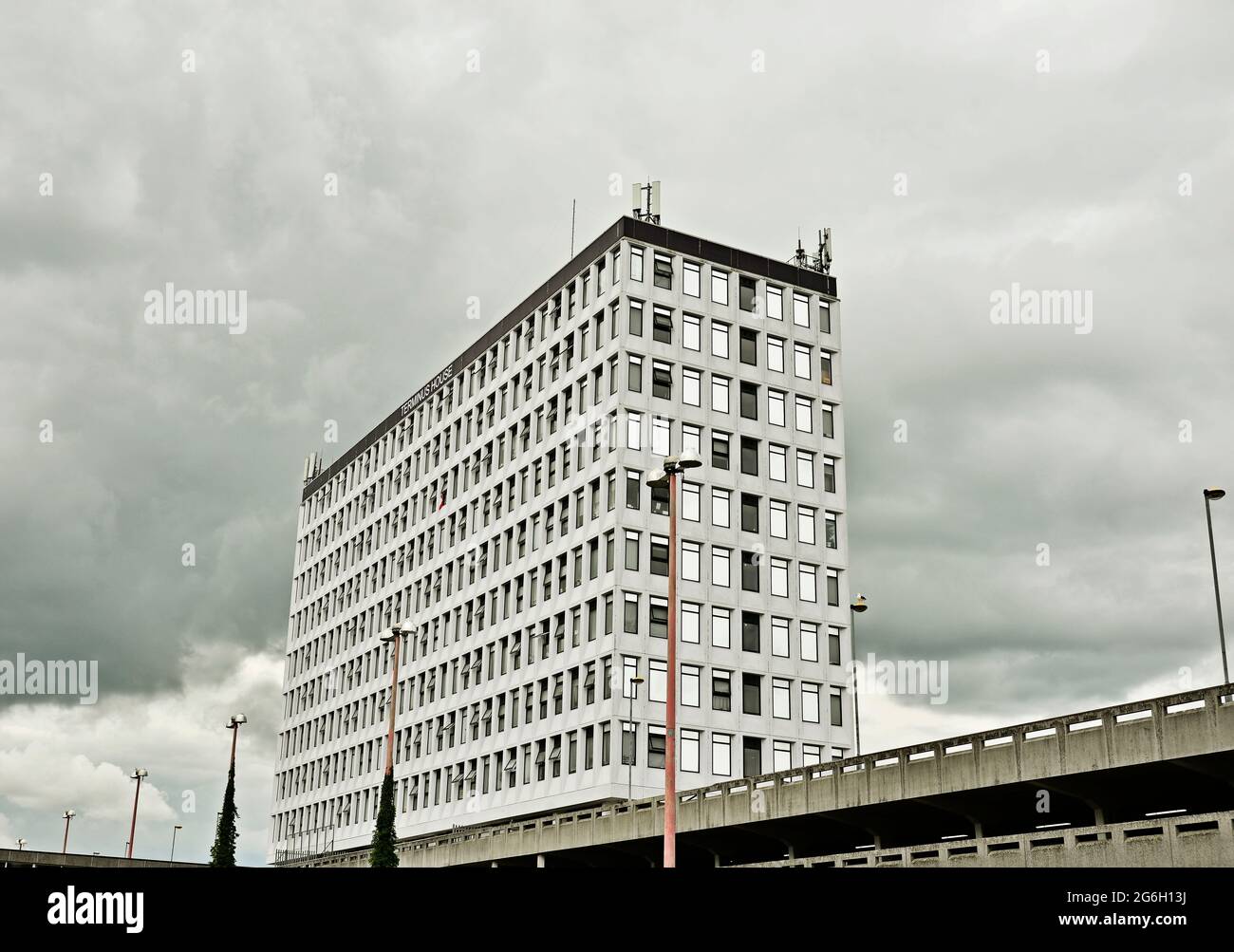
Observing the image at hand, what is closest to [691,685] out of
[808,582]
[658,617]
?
[658,617]

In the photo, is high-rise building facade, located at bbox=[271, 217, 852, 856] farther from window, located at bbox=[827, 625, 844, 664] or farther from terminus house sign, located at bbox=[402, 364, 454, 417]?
terminus house sign, located at bbox=[402, 364, 454, 417]

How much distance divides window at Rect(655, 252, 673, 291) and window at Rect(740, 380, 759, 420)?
7.53 meters

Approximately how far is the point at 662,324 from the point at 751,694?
873 inches

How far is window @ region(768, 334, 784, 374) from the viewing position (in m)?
81.4

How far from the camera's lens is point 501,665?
275 feet

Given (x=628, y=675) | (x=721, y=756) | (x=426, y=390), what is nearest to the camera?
(x=628, y=675)

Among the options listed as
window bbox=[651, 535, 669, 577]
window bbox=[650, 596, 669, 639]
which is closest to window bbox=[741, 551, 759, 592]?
window bbox=[651, 535, 669, 577]

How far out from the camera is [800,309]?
274 feet

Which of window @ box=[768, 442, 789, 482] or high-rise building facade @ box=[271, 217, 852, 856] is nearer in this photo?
high-rise building facade @ box=[271, 217, 852, 856]

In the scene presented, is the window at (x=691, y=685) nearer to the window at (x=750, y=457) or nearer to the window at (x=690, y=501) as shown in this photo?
the window at (x=690, y=501)

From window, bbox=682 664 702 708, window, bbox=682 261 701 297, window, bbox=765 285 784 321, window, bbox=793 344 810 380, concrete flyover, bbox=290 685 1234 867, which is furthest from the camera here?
window, bbox=765 285 784 321

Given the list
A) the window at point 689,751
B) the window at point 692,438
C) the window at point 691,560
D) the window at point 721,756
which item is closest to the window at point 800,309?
the window at point 692,438

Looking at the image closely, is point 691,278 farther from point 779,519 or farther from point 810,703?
point 810,703
